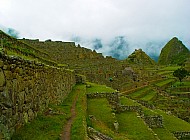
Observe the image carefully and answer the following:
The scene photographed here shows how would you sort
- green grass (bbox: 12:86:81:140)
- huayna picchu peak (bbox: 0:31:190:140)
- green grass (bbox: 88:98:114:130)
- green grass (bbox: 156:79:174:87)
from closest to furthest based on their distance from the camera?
huayna picchu peak (bbox: 0:31:190:140) < green grass (bbox: 12:86:81:140) < green grass (bbox: 88:98:114:130) < green grass (bbox: 156:79:174:87)

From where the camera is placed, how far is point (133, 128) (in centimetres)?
1739

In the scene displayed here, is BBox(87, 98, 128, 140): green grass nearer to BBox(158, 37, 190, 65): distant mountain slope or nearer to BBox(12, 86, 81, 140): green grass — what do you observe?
BBox(12, 86, 81, 140): green grass

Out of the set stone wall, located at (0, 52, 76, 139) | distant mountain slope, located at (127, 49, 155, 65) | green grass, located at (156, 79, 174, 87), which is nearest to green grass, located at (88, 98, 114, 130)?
stone wall, located at (0, 52, 76, 139)

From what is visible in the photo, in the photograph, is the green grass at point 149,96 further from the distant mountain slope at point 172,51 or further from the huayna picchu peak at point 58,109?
the distant mountain slope at point 172,51

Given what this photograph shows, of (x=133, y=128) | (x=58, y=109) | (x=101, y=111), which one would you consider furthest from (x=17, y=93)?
(x=101, y=111)

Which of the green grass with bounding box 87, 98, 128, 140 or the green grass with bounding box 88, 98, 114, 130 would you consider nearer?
the green grass with bounding box 87, 98, 128, 140

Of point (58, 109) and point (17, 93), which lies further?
point (58, 109)

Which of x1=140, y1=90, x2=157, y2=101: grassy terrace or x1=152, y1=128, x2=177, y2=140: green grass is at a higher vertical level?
x1=140, y1=90, x2=157, y2=101: grassy terrace

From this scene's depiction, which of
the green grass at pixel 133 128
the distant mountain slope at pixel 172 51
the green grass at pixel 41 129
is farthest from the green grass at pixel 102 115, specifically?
the distant mountain slope at pixel 172 51

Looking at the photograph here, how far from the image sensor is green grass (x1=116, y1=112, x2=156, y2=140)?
51.5 feet

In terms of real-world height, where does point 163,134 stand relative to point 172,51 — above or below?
below

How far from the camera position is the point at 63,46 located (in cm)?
6612

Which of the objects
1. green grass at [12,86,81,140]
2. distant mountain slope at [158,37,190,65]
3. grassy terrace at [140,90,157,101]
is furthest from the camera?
distant mountain slope at [158,37,190,65]

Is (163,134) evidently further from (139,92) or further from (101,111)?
(139,92)
